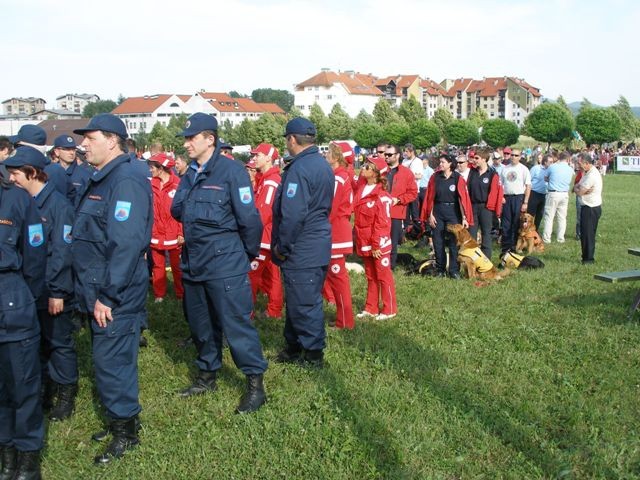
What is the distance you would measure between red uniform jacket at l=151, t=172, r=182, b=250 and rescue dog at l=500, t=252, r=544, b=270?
224 inches

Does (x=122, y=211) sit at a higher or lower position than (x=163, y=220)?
higher

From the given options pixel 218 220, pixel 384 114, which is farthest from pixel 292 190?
pixel 384 114

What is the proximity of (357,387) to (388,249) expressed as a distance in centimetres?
244

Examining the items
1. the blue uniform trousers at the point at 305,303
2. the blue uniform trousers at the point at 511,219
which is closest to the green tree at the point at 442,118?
the blue uniform trousers at the point at 511,219

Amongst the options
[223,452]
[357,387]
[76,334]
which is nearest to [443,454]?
[357,387]

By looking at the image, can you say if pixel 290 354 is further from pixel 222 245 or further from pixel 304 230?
pixel 222 245

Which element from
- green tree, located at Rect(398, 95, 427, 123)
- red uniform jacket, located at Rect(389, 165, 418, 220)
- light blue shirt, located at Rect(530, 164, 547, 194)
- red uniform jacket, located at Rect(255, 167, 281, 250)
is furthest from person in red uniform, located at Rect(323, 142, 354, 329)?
green tree, located at Rect(398, 95, 427, 123)

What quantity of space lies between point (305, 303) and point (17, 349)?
7.88 ft

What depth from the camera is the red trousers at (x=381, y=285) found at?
7266 mm

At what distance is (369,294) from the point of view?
7.55m

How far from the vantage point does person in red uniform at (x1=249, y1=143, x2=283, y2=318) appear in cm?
709

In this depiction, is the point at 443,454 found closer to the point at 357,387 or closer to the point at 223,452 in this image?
the point at 357,387

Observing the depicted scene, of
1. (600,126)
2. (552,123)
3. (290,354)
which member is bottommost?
(290,354)

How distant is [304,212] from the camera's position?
5.15 meters
